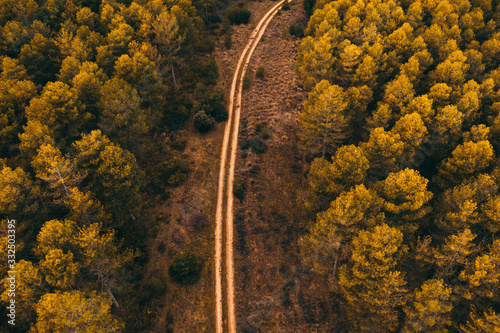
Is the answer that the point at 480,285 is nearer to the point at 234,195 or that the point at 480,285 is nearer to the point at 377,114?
the point at 377,114

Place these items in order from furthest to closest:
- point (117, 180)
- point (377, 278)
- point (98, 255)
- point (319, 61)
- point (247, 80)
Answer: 1. point (247, 80)
2. point (319, 61)
3. point (117, 180)
4. point (98, 255)
5. point (377, 278)

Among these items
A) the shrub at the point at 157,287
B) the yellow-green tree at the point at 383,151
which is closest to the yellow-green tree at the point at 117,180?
the shrub at the point at 157,287

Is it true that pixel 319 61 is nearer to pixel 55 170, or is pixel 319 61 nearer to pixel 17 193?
pixel 55 170

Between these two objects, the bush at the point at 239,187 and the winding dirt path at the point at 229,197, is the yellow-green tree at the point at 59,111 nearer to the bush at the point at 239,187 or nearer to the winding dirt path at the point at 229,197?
the winding dirt path at the point at 229,197

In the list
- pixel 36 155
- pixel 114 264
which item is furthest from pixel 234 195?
pixel 36 155

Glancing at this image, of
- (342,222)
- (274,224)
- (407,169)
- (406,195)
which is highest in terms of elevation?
(407,169)

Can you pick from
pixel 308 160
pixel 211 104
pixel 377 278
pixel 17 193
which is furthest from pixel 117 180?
pixel 308 160

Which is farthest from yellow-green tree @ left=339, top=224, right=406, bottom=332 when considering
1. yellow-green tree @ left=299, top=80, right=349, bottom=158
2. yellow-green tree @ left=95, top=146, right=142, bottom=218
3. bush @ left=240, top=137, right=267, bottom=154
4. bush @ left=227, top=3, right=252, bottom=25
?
bush @ left=227, top=3, right=252, bottom=25
